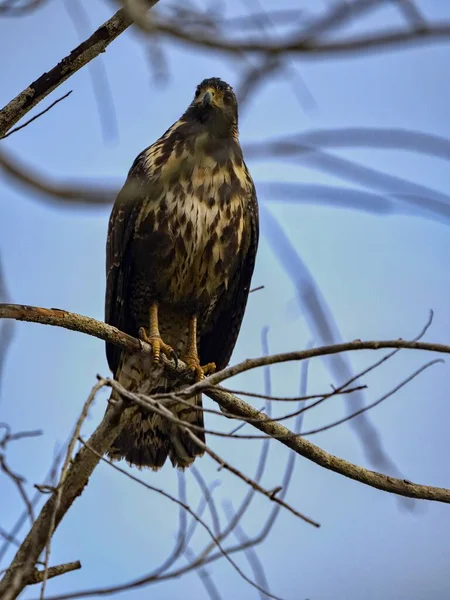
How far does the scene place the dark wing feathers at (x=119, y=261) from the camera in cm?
570

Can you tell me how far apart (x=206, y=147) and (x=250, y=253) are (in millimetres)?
1044

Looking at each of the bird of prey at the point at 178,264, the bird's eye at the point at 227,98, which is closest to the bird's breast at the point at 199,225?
the bird of prey at the point at 178,264

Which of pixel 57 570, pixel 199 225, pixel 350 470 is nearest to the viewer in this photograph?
pixel 57 570

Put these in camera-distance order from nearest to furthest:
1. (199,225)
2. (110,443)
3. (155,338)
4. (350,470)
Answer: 1. (110,443)
2. (350,470)
3. (155,338)
4. (199,225)

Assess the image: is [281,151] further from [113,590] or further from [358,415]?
[113,590]

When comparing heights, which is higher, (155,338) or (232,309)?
(232,309)

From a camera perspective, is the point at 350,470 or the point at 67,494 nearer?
the point at 67,494

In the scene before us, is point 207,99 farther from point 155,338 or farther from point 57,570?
point 57,570

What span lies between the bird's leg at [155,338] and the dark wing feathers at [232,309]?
44 cm

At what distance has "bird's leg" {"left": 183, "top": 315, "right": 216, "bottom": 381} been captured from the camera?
547 cm

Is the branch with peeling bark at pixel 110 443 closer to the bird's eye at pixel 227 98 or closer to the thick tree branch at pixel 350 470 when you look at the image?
the thick tree branch at pixel 350 470

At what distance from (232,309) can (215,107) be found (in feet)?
4.47

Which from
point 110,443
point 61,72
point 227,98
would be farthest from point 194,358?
point 61,72

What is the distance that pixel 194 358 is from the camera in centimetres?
565
